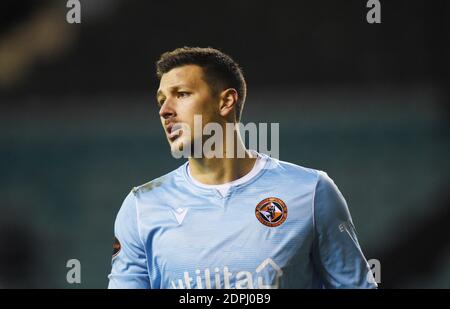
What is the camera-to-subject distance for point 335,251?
311 centimetres

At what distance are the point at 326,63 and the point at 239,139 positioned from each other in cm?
161

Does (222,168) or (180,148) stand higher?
(180,148)

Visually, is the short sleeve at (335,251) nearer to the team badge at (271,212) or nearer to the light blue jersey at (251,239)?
the light blue jersey at (251,239)

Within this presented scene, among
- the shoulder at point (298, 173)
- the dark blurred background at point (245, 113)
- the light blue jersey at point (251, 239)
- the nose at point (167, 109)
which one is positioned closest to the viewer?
the light blue jersey at point (251, 239)

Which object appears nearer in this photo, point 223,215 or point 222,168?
point 223,215

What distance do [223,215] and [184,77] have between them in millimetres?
750

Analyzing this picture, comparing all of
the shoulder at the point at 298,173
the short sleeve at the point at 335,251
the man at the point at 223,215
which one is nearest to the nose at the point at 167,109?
the man at the point at 223,215

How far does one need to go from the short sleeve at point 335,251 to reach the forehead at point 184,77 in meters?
0.86

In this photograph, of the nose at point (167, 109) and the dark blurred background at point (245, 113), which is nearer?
the nose at point (167, 109)

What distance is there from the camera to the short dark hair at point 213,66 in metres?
3.35

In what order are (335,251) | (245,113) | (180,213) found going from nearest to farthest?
(335,251) < (180,213) < (245,113)

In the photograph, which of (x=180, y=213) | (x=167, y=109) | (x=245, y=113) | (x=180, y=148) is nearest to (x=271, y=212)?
(x=180, y=213)

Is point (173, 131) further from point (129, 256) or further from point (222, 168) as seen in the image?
point (129, 256)

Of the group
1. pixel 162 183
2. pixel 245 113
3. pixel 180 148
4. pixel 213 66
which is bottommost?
pixel 162 183
